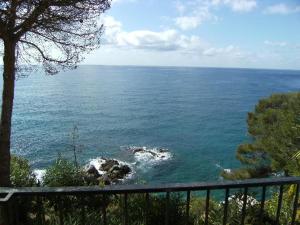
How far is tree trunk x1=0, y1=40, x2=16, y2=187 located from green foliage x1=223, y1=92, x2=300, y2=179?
50.4 feet

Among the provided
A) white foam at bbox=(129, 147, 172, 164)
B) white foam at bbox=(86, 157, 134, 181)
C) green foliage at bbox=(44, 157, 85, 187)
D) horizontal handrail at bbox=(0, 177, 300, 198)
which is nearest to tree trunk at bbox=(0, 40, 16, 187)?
green foliage at bbox=(44, 157, 85, 187)

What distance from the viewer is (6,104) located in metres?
7.46

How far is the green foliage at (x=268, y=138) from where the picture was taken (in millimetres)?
20312

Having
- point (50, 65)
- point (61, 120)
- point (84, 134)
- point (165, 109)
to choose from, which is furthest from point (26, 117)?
point (50, 65)

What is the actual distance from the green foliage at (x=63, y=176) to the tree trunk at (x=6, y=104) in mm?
2454

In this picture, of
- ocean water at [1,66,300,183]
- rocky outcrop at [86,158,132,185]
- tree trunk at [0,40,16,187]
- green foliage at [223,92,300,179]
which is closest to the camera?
tree trunk at [0,40,16,187]

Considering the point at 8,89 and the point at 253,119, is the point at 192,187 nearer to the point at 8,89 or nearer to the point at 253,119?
the point at 8,89

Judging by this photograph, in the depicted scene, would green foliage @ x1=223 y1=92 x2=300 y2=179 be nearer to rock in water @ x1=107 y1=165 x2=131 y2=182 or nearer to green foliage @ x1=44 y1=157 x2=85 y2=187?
rock in water @ x1=107 y1=165 x2=131 y2=182

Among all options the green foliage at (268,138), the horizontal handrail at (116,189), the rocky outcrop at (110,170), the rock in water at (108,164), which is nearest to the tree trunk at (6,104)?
the horizontal handrail at (116,189)

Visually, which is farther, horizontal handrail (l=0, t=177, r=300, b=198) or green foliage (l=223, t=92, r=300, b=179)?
green foliage (l=223, t=92, r=300, b=179)

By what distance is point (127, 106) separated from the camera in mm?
72500

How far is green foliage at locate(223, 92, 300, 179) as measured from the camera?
2031cm

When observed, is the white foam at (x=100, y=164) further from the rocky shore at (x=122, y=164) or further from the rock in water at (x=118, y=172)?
the rock in water at (x=118, y=172)

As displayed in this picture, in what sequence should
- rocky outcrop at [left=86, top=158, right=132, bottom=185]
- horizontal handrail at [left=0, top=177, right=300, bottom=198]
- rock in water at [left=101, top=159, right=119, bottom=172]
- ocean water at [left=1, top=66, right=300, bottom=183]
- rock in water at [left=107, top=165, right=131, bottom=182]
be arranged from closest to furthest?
horizontal handrail at [left=0, top=177, right=300, bottom=198] → rocky outcrop at [left=86, top=158, right=132, bottom=185] → rock in water at [left=107, top=165, right=131, bottom=182] → rock in water at [left=101, top=159, right=119, bottom=172] → ocean water at [left=1, top=66, right=300, bottom=183]
